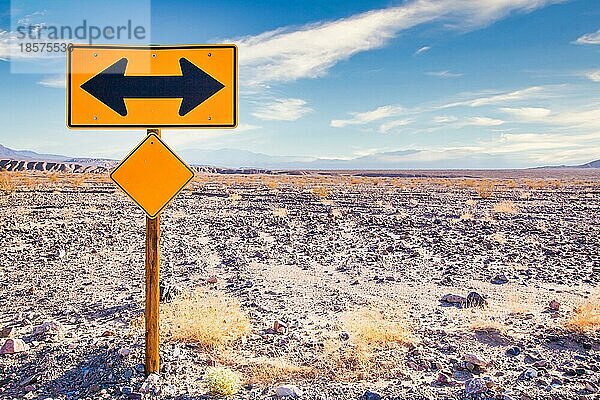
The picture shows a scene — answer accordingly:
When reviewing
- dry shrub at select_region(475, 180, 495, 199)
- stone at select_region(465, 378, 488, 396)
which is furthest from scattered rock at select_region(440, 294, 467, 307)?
dry shrub at select_region(475, 180, 495, 199)

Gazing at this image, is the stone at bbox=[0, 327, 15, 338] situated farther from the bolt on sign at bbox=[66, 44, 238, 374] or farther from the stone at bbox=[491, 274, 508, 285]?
the stone at bbox=[491, 274, 508, 285]

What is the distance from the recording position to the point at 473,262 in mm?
9625

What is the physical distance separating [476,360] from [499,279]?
3897 mm

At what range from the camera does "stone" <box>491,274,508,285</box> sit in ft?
25.9

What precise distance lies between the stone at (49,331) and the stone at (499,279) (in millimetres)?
6243

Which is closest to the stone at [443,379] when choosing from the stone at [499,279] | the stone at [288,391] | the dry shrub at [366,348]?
the dry shrub at [366,348]

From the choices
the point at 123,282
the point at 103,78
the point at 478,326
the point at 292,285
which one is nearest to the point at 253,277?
the point at 292,285

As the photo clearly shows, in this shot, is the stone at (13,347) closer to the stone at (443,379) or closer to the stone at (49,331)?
the stone at (49,331)

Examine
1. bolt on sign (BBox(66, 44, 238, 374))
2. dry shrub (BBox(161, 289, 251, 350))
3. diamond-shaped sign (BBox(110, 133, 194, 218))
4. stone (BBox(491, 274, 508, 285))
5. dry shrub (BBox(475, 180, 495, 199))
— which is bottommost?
stone (BBox(491, 274, 508, 285))

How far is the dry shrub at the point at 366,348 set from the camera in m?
4.35

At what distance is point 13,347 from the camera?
4.59m

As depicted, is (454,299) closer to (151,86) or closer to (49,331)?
(151,86)

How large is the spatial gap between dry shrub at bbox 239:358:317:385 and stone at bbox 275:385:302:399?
236 millimetres

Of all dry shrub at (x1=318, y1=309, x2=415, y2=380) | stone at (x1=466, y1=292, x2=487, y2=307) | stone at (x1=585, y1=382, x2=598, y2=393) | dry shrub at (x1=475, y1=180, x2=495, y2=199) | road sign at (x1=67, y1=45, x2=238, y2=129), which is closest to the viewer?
road sign at (x1=67, y1=45, x2=238, y2=129)
